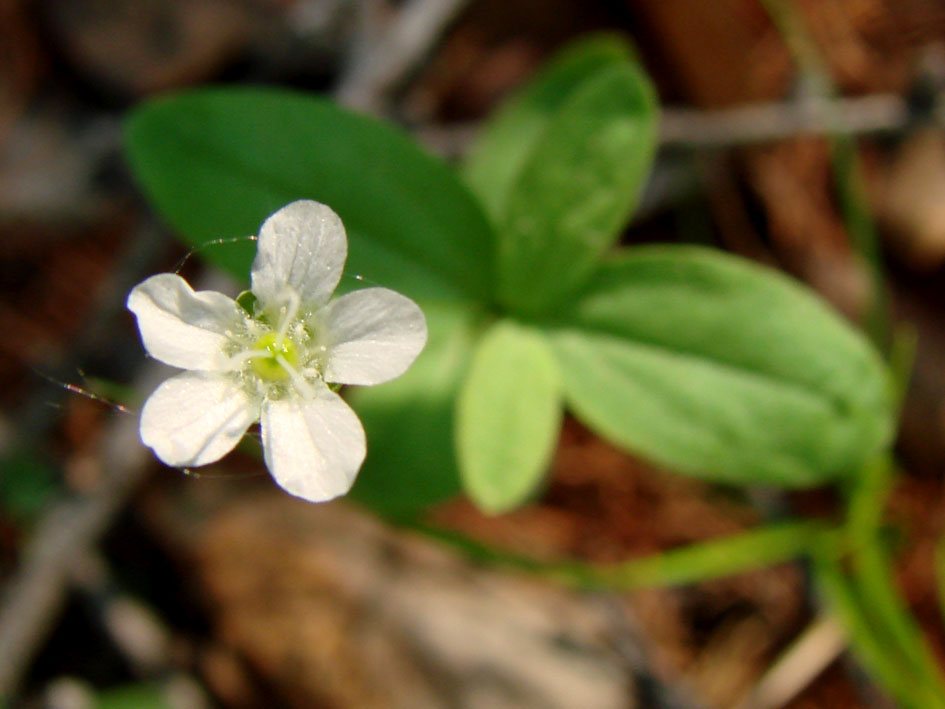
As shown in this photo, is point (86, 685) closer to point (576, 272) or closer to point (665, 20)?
Result: point (576, 272)

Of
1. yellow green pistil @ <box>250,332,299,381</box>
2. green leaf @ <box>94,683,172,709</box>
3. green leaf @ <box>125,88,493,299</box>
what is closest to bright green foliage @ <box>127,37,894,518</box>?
green leaf @ <box>125,88,493,299</box>

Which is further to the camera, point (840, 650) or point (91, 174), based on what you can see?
point (91, 174)

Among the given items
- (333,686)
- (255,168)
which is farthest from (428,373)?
(333,686)

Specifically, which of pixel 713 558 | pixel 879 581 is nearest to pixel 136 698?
pixel 713 558

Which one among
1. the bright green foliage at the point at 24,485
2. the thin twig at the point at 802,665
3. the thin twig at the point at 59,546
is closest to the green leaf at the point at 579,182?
the thin twig at the point at 59,546

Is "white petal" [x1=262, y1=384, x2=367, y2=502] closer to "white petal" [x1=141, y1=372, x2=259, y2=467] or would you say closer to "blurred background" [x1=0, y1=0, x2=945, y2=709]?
"white petal" [x1=141, y1=372, x2=259, y2=467]

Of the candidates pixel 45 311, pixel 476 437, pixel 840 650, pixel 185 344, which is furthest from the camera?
pixel 45 311

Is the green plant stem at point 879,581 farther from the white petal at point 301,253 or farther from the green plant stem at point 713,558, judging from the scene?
the white petal at point 301,253
